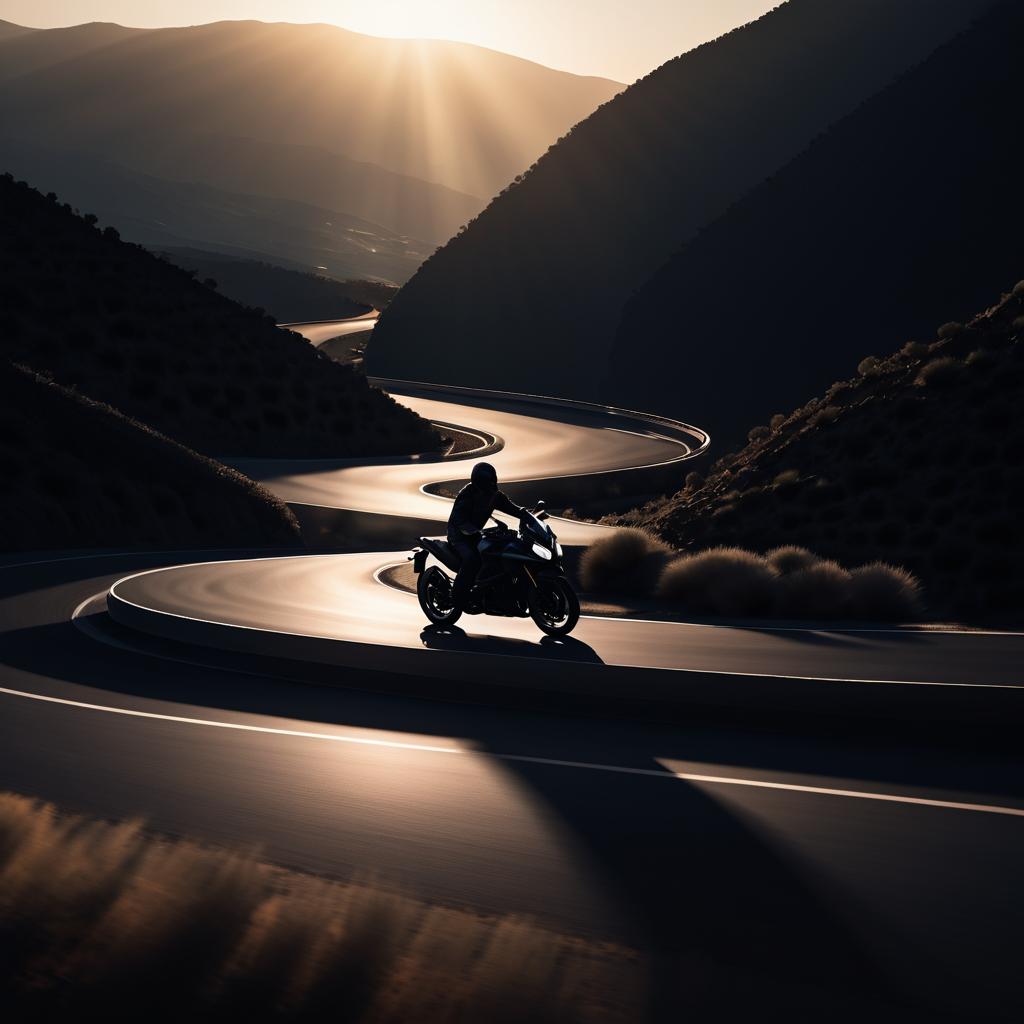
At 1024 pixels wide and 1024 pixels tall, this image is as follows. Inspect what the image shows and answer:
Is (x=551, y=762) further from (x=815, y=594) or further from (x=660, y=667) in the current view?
(x=815, y=594)

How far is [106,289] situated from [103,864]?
5619 centimetres

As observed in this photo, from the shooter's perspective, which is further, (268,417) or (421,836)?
(268,417)

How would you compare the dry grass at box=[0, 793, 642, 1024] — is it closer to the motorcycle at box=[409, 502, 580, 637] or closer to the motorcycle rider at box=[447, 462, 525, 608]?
the motorcycle at box=[409, 502, 580, 637]

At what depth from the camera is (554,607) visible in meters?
13.5

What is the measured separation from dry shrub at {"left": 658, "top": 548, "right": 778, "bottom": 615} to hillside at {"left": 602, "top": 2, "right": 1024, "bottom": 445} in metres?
59.8

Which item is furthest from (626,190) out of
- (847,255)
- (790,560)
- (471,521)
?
(471,521)

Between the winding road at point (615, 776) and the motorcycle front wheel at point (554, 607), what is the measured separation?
28 cm

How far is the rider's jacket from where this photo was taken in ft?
44.3

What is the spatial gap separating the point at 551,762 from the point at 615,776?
581 millimetres

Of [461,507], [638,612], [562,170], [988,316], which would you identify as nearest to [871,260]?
[562,170]

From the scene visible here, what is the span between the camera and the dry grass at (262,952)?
4.92m

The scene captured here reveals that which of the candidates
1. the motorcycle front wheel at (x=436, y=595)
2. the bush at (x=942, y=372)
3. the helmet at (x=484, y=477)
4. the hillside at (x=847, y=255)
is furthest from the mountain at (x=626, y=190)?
the helmet at (x=484, y=477)

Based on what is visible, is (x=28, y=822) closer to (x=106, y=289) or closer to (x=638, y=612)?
(x=638, y=612)

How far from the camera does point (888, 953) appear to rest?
5305 mm
